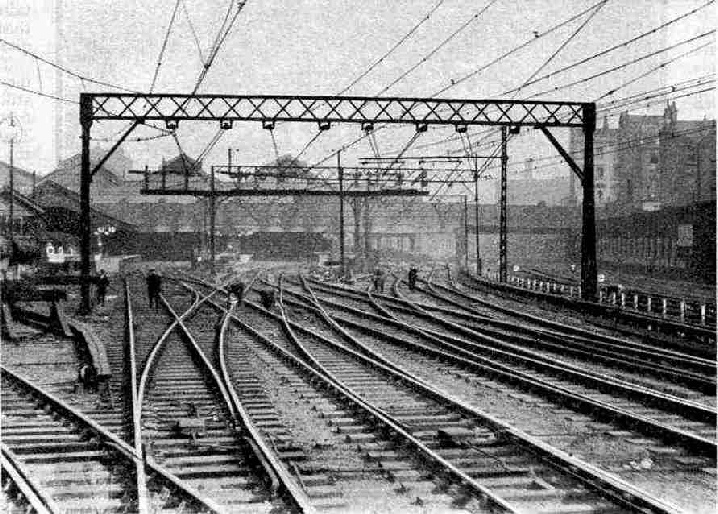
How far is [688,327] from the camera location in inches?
677

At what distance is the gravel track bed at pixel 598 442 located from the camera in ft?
23.1

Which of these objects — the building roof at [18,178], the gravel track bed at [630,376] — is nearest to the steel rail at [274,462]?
the gravel track bed at [630,376]

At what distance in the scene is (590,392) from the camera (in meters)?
11.6

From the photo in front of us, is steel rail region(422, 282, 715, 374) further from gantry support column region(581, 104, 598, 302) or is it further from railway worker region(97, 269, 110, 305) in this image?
railway worker region(97, 269, 110, 305)

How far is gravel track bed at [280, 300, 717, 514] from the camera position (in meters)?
7.05

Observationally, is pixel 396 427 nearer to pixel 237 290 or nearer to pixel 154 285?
pixel 154 285

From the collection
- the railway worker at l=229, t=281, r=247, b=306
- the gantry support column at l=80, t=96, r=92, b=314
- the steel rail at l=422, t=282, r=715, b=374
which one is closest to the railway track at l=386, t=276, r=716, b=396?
the steel rail at l=422, t=282, r=715, b=374

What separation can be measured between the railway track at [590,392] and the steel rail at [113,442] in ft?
17.3

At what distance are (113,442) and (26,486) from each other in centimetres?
157

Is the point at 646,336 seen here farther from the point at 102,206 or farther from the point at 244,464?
the point at 102,206

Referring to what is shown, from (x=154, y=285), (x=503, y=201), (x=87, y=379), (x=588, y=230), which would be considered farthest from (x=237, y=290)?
(x=87, y=379)

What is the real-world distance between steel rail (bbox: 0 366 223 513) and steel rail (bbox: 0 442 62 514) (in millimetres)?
969

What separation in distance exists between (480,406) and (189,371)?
536 centimetres

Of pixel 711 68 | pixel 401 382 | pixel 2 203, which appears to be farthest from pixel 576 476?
pixel 2 203
